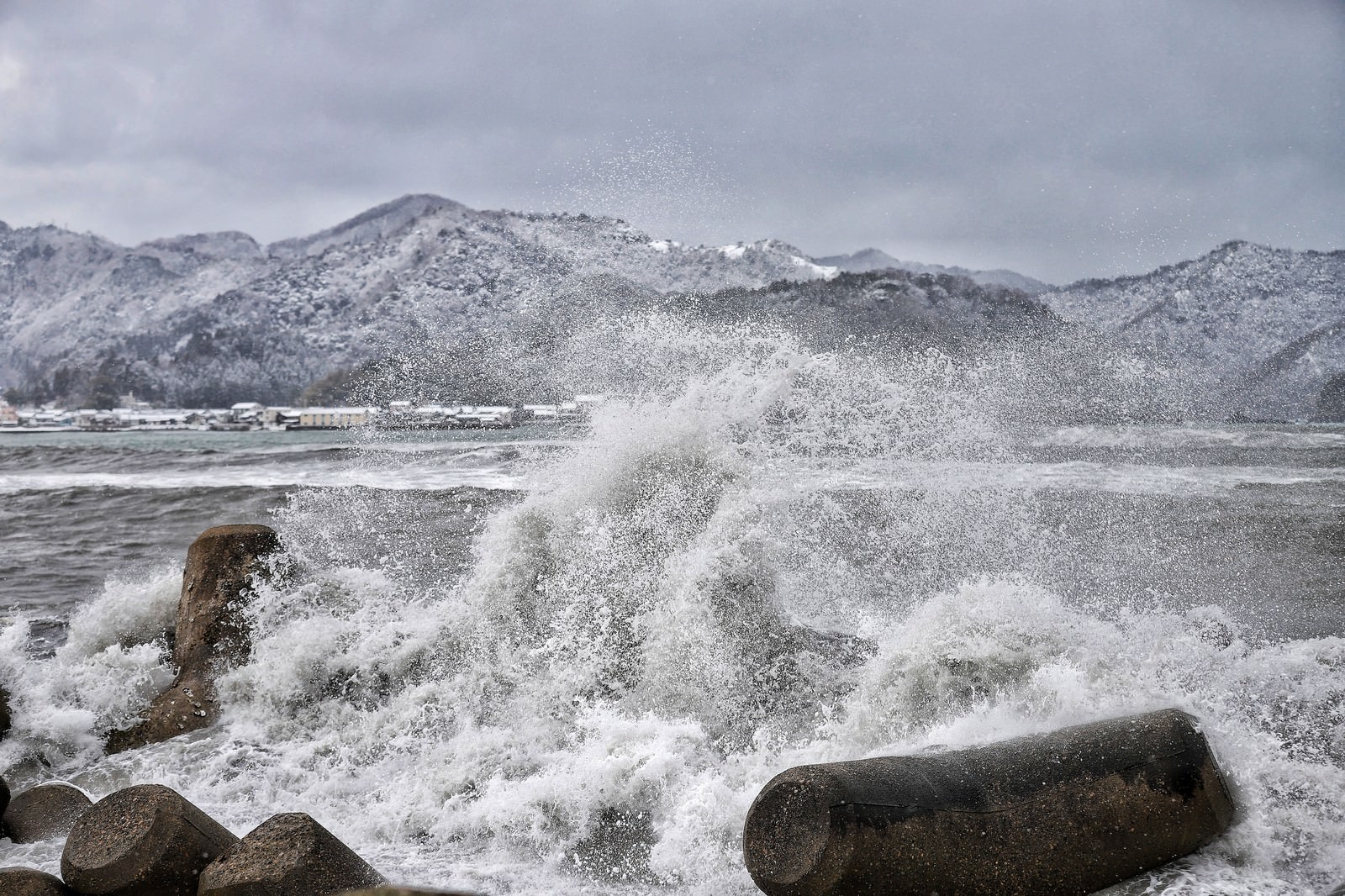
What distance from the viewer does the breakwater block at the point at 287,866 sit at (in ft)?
9.02

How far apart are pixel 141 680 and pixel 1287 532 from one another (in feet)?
41.6

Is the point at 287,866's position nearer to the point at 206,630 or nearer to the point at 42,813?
the point at 42,813

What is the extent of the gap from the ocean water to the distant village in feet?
7.74

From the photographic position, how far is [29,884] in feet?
9.33

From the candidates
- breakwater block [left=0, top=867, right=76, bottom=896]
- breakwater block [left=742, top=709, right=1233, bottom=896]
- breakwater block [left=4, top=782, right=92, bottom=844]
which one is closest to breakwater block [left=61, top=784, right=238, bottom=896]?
breakwater block [left=0, top=867, right=76, bottom=896]

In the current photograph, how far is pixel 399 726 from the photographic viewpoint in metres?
4.94

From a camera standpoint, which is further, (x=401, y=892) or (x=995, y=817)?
A: (x=995, y=817)

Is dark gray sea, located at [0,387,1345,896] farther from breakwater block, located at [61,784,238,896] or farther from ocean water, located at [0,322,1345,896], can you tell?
breakwater block, located at [61,784,238,896]

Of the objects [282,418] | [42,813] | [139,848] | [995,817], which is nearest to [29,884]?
[139,848]

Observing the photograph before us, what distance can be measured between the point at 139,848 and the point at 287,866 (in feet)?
2.00

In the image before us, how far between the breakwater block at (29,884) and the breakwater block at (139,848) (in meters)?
0.04

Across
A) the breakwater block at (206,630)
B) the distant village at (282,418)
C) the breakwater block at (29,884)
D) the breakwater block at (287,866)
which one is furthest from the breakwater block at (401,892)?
the distant village at (282,418)

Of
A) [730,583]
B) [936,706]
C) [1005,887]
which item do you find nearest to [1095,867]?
[1005,887]

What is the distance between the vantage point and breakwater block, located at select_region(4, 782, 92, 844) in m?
3.80
